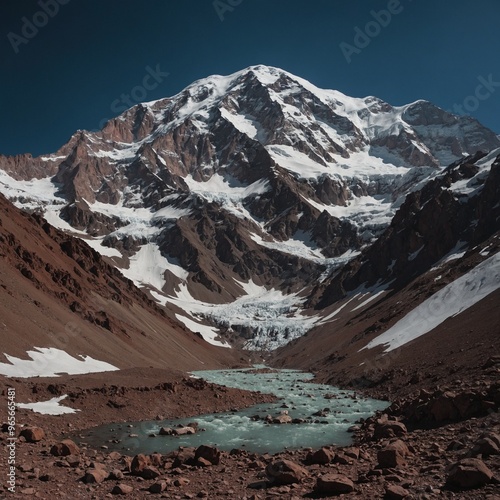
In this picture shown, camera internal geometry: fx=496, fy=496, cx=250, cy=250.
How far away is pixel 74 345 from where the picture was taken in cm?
6631

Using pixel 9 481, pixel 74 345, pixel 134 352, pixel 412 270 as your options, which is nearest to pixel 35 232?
pixel 134 352

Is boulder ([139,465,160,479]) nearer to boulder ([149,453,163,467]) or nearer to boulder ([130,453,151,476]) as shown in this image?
boulder ([130,453,151,476])

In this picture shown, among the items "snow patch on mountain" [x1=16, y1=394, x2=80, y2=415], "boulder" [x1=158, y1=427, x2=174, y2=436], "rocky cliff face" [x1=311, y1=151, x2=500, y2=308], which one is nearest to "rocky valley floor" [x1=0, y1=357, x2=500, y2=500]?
"snow patch on mountain" [x1=16, y1=394, x2=80, y2=415]

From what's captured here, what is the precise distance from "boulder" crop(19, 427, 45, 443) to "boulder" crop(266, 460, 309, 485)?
45.0 ft

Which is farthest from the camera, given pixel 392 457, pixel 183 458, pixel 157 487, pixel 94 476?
pixel 183 458

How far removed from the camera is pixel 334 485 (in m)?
16.2

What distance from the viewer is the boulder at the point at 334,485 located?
1614cm

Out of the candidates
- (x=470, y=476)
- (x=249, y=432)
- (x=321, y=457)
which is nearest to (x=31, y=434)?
(x=249, y=432)

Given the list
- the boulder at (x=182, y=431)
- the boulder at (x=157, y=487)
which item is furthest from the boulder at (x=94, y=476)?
the boulder at (x=182, y=431)

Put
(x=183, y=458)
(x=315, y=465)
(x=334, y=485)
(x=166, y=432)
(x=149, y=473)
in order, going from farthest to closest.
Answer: (x=166, y=432) < (x=183, y=458) < (x=315, y=465) < (x=149, y=473) < (x=334, y=485)

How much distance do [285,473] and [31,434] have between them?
49.3 feet

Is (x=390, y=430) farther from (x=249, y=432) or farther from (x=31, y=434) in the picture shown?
(x=31, y=434)

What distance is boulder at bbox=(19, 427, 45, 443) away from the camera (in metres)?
25.6

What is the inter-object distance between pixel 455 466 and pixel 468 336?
46.8m
